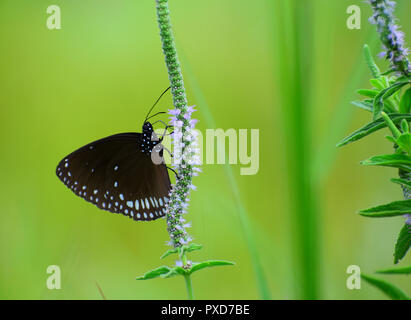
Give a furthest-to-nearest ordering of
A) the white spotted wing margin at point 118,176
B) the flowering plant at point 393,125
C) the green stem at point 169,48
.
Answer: the white spotted wing margin at point 118,176 → the green stem at point 169,48 → the flowering plant at point 393,125

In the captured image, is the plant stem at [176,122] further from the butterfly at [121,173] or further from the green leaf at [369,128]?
the butterfly at [121,173]

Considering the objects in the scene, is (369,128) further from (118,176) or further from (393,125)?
(118,176)

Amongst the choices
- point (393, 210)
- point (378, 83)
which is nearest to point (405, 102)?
point (378, 83)

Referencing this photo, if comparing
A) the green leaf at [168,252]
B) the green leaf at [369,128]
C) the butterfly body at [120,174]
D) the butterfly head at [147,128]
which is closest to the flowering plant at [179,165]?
the green leaf at [168,252]

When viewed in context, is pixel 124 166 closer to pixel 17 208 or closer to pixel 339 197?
pixel 17 208

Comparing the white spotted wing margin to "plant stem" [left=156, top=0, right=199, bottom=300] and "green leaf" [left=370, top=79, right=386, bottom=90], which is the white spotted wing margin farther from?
"green leaf" [left=370, top=79, right=386, bottom=90]

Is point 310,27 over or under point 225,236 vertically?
over
